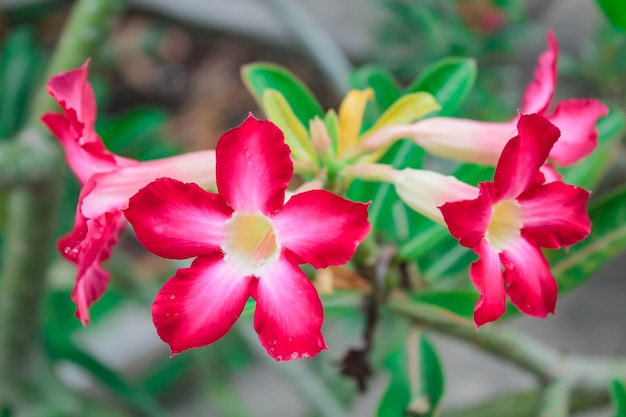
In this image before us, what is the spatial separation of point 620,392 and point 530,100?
1.03ft

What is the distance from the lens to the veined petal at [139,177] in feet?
1.40

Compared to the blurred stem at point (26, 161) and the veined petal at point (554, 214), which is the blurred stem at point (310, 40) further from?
the veined petal at point (554, 214)

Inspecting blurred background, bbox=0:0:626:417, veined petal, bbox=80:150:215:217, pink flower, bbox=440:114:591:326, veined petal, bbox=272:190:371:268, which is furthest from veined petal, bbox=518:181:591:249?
blurred background, bbox=0:0:626:417

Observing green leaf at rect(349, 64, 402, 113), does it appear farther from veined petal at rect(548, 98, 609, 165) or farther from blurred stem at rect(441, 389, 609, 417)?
blurred stem at rect(441, 389, 609, 417)

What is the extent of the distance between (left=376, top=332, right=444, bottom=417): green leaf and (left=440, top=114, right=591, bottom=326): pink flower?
26cm

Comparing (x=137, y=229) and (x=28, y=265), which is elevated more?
Answer: (x=137, y=229)

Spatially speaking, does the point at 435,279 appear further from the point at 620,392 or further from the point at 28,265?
the point at 28,265

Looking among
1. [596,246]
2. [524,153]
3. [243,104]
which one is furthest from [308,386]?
[243,104]

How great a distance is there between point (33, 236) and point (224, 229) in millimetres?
439

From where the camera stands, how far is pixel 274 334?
357 millimetres

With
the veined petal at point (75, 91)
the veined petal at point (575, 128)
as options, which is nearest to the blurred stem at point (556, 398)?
the veined petal at point (575, 128)

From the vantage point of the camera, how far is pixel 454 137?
1.59ft

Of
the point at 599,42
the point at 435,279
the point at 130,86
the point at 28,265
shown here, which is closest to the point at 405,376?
the point at 435,279

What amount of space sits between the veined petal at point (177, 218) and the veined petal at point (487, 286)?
152mm
